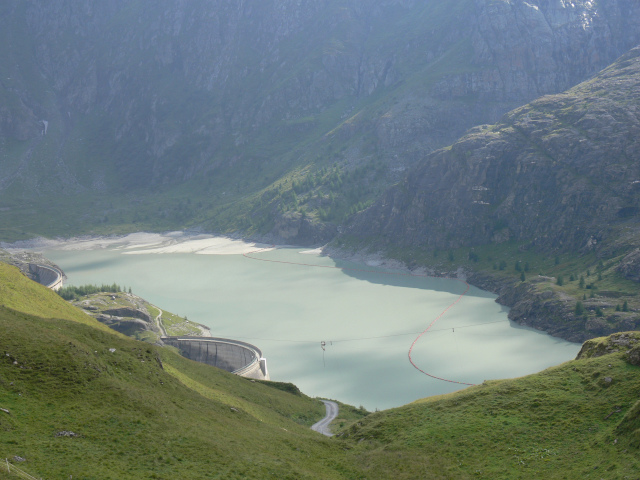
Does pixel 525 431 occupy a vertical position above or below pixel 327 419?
above

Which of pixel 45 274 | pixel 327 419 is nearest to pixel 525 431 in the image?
pixel 327 419

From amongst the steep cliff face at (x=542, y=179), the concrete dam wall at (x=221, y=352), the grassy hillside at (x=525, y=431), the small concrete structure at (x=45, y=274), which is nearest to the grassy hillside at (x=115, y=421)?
the grassy hillside at (x=525, y=431)

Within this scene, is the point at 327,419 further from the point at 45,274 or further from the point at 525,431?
the point at 45,274

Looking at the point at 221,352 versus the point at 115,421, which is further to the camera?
the point at 221,352

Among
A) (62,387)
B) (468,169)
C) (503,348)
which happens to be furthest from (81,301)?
(468,169)

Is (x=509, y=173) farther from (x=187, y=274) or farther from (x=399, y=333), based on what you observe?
(x=187, y=274)

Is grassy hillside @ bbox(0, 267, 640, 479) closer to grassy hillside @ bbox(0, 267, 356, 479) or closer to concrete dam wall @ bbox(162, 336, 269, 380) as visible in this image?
grassy hillside @ bbox(0, 267, 356, 479)
